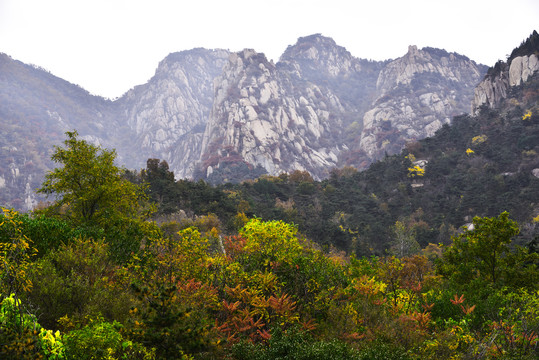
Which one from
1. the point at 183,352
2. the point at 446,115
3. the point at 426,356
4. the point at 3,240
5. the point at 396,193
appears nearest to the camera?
the point at 183,352

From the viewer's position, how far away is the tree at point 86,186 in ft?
67.8

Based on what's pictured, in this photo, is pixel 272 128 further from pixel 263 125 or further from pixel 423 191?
pixel 423 191

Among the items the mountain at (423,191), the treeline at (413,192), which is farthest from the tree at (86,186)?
the mountain at (423,191)

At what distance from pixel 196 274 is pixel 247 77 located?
162356 millimetres

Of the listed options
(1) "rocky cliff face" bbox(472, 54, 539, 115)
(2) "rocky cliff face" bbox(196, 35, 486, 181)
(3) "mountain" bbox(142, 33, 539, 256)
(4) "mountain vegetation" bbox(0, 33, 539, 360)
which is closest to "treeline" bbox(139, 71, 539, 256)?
(3) "mountain" bbox(142, 33, 539, 256)

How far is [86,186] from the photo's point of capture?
21188 mm

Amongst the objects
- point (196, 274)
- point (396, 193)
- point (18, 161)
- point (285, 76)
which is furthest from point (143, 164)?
point (196, 274)

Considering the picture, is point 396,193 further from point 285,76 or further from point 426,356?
point 285,76

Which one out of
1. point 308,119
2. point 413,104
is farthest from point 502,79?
point 308,119

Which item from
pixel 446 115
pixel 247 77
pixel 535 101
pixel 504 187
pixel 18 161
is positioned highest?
pixel 247 77

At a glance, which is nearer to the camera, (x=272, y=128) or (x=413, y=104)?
(x=272, y=128)

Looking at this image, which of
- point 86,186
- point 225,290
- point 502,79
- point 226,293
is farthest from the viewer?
point 502,79

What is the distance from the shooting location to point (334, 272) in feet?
54.6

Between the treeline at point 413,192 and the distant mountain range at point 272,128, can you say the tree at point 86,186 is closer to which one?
the treeline at point 413,192
